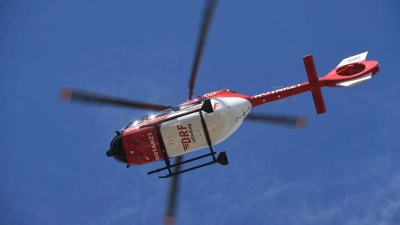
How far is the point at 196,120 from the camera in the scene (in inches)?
642

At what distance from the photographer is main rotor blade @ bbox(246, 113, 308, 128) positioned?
1706 centimetres

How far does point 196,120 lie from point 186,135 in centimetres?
65

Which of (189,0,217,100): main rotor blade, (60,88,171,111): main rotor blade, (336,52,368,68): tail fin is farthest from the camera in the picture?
(336,52,368,68): tail fin

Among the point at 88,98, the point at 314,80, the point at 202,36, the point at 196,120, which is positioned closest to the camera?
the point at 202,36

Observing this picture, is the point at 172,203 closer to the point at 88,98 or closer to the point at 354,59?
the point at 88,98

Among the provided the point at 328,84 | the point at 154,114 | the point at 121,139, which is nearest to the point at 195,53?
the point at 154,114

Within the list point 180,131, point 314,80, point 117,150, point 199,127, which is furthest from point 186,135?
point 314,80

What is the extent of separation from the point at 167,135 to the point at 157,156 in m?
0.89

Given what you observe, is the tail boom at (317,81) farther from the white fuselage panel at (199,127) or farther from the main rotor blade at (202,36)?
the main rotor blade at (202,36)

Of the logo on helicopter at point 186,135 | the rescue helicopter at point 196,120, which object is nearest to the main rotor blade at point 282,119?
the rescue helicopter at point 196,120

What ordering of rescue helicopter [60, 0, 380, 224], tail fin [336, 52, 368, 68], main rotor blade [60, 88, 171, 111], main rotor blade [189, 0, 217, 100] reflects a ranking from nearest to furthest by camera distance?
main rotor blade [189, 0, 217, 100] → main rotor blade [60, 88, 171, 111] → rescue helicopter [60, 0, 380, 224] → tail fin [336, 52, 368, 68]

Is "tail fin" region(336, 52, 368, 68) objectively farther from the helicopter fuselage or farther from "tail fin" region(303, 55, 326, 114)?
the helicopter fuselage

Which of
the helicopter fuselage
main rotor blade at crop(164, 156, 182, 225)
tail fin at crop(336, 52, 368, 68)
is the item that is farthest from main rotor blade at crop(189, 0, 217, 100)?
tail fin at crop(336, 52, 368, 68)

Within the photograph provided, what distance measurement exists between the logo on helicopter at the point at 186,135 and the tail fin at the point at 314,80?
4840 millimetres
